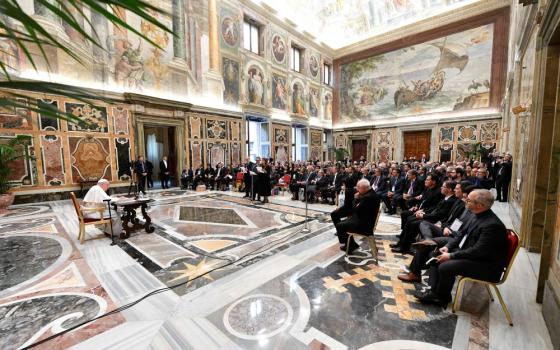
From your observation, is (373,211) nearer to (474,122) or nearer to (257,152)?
(257,152)

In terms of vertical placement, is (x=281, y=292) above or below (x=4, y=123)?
below

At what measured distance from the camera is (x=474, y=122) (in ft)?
47.1

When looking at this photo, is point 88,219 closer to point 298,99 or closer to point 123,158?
point 123,158

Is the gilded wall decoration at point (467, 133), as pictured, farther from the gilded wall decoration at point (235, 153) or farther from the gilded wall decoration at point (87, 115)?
the gilded wall decoration at point (87, 115)

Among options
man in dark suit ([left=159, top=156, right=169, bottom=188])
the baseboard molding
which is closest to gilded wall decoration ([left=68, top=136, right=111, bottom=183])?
man in dark suit ([left=159, top=156, right=169, bottom=188])

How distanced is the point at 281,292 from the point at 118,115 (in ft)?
31.1

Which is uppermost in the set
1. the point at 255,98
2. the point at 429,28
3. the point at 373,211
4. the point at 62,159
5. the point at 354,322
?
the point at 429,28

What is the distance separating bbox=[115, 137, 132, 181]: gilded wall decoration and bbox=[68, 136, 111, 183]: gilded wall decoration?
1.06 feet

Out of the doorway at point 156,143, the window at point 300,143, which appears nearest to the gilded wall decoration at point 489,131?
the window at point 300,143

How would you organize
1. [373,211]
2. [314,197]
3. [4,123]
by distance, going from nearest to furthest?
[373,211] → [4,123] → [314,197]

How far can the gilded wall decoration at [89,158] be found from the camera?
8.69m

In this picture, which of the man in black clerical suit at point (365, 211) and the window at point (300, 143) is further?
the window at point (300, 143)

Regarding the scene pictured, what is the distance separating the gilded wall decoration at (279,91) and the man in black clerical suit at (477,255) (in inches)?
548

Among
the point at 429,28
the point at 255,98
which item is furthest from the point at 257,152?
the point at 429,28
